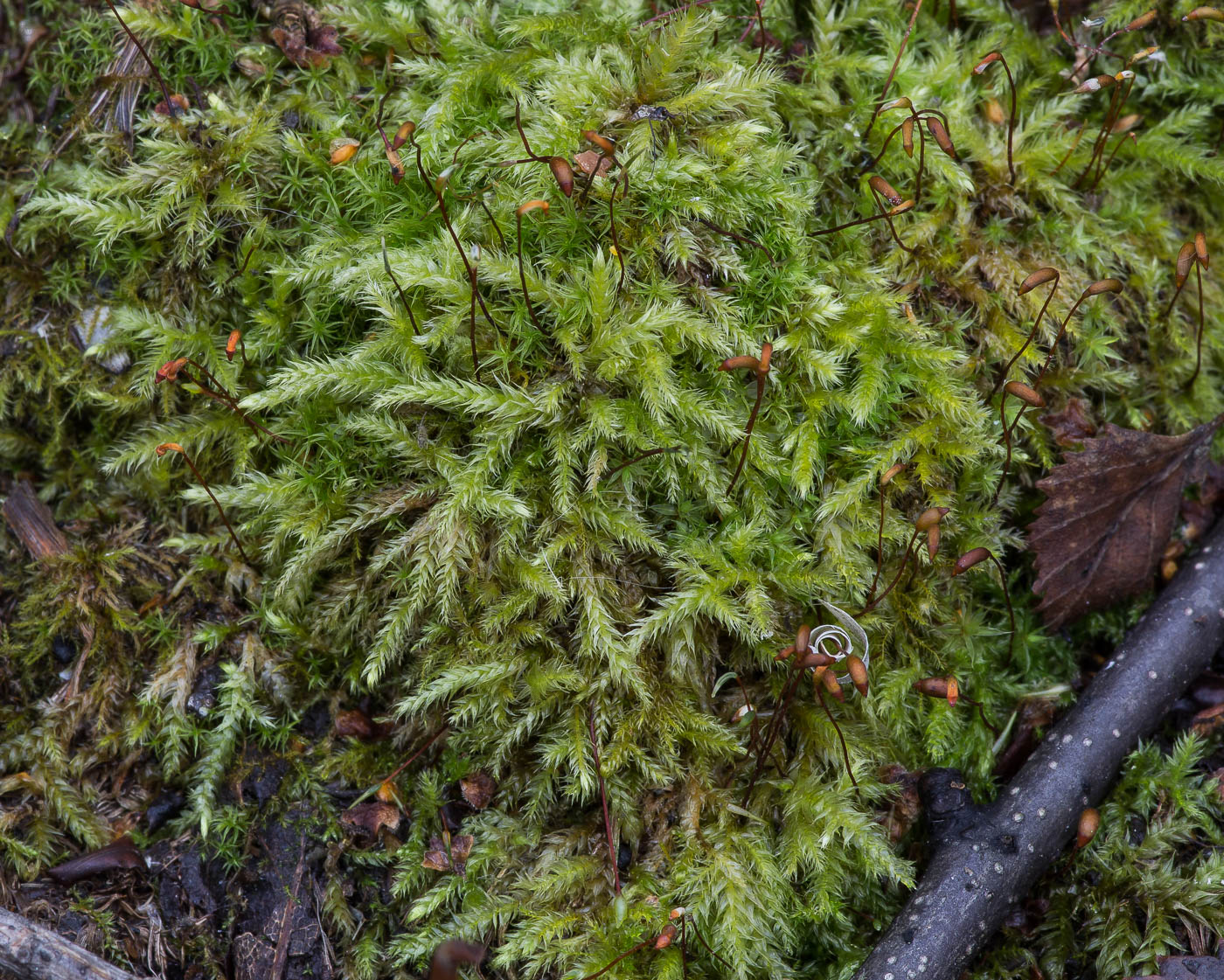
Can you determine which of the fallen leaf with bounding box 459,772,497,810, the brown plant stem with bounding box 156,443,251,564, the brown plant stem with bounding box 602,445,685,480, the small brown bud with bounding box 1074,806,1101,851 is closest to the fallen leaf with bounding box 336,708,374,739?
the fallen leaf with bounding box 459,772,497,810

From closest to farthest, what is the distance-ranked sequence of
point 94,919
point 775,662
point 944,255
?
point 94,919 < point 775,662 < point 944,255

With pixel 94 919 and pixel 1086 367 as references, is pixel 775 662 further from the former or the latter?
pixel 94 919

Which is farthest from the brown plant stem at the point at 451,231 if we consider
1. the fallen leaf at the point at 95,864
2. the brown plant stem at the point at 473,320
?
the fallen leaf at the point at 95,864

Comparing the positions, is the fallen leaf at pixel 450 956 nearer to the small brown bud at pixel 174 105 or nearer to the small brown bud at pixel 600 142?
the small brown bud at pixel 600 142

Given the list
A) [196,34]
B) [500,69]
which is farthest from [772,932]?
[196,34]

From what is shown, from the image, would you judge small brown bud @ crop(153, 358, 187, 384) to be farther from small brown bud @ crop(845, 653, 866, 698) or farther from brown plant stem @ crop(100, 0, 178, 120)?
small brown bud @ crop(845, 653, 866, 698)

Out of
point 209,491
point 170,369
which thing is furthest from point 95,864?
point 170,369
